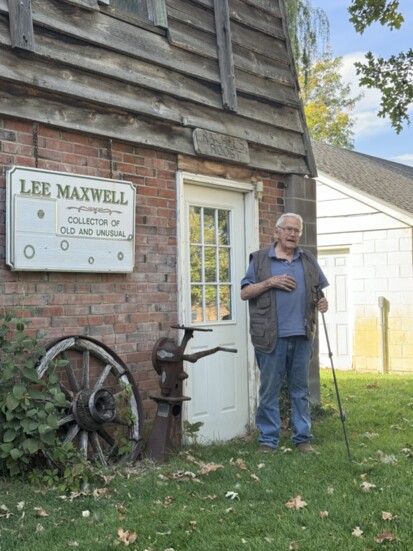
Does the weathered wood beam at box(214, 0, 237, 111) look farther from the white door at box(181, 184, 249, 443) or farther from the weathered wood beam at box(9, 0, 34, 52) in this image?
the weathered wood beam at box(9, 0, 34, 52)

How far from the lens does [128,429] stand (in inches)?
231

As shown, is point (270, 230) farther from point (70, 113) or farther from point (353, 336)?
A: point (353, 336)

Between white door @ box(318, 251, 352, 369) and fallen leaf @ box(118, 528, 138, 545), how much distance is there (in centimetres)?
959

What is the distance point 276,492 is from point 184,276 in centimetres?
250

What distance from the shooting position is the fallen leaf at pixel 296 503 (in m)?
4.39

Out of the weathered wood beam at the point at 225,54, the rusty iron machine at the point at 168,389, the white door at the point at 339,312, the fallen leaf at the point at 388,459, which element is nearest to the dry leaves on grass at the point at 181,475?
the rusty iron machine at the point at 168,389

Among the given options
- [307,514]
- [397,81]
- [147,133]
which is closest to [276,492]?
[307,514]

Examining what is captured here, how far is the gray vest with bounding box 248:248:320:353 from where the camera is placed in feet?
19.7

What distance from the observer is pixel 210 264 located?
7.05 metres

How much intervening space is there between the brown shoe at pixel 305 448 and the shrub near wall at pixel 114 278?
127 cm

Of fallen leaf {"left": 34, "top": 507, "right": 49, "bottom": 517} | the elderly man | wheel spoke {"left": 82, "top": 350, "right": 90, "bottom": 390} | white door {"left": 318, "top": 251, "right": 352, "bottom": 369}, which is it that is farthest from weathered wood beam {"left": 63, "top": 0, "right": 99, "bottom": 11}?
white door {"left": 318, "top": 251, "right": 352, "bottom": 369}

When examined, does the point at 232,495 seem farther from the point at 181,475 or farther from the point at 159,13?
the point at 159,13

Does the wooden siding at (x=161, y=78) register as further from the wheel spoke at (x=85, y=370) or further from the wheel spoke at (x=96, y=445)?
the wheel spoke at (x=96, y=445)

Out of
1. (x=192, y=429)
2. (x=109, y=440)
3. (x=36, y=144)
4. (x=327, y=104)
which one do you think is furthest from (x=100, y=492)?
(x=327, y=104)
